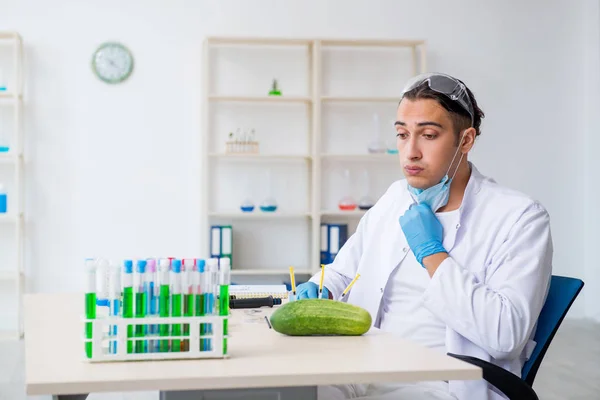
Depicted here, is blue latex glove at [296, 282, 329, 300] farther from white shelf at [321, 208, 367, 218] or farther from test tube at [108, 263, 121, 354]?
white shelf at [321, 208, 367, 218]

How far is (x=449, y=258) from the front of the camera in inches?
70.6

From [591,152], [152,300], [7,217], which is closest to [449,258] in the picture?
[152,300]

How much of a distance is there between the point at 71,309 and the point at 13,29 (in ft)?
11.3

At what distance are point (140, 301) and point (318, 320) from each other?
0.42 m

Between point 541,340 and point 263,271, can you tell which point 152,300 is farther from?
point 263,271

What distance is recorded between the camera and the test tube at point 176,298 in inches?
49.5

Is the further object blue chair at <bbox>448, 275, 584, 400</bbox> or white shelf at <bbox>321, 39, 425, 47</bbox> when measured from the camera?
white shelf at <bbox>321, 39, 425, 47</bbox>

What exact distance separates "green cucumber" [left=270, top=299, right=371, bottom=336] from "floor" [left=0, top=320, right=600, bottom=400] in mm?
1720

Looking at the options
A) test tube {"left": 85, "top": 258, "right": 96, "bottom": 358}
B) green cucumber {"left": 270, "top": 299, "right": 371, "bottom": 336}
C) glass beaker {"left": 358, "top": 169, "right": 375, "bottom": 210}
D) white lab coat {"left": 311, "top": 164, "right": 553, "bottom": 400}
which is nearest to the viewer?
test tube {"left": 85, "top": 258, "right": 96, "bottom": 358}

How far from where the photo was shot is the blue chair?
155 cm

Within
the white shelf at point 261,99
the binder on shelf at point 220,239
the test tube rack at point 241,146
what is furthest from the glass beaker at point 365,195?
the binder on shelf at point 220,239

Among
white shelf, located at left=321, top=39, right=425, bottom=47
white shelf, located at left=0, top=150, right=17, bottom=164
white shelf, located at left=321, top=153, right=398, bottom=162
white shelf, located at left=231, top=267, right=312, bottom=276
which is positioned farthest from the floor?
white shelf, located at left=321, top=39, right=425, bottom=47

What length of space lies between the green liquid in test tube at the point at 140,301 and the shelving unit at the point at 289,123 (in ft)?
11.8

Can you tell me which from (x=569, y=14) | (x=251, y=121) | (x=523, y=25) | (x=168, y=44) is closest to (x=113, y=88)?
(x=168, y=44)
